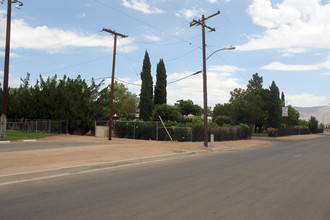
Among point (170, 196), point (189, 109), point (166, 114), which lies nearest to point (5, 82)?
point (166, 114)

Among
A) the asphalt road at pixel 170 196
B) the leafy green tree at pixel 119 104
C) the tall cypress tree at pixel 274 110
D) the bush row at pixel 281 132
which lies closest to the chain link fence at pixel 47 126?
the leafy green tree at pixel 119 104

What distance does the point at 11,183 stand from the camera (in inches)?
302

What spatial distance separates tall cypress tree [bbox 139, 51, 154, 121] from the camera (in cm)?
4222

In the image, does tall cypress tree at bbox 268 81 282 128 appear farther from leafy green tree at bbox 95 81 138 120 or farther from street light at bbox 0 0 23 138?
street light at bbox 0 0 23 138

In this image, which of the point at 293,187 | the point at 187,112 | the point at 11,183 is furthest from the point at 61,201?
the point at 187,112

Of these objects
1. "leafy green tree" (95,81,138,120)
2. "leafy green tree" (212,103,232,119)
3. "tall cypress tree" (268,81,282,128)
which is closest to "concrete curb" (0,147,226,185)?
"leafy green tree" (95,81,138,120)

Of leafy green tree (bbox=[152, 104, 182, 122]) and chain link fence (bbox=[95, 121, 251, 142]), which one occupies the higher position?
leafy green tree (bbox=[152, 104, 182, 122])

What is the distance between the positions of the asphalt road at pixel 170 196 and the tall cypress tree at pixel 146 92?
108 ft

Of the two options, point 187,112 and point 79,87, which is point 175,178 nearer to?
point 79,87

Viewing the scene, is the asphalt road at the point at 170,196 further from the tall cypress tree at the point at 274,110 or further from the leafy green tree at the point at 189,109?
the leafy green tree at the point at 189,109

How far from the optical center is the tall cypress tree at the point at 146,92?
42.2 metres

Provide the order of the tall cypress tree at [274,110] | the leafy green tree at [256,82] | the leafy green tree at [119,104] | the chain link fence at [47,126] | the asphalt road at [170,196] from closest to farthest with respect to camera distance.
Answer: the asphalt road at [170,196]
the chain link fence at [47,126]
the leafy green tree at [119,104]
the tall cypress tree at [274,110]
the leafy green tree at [256,82]

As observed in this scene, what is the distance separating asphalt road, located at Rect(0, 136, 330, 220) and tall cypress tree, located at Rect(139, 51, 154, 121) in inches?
1296

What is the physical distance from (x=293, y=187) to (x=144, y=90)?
1420 inches
